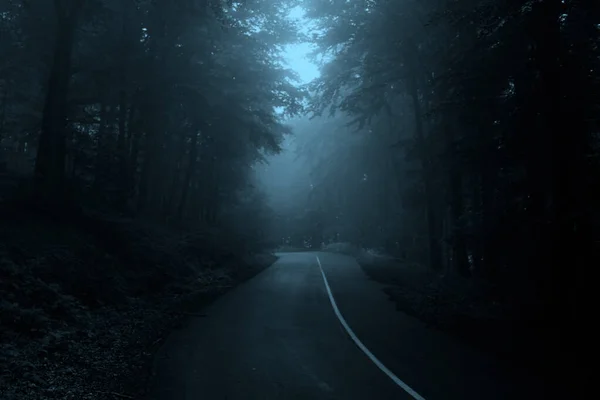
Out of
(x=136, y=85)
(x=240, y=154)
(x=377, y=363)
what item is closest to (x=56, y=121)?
(x=136, y=85)

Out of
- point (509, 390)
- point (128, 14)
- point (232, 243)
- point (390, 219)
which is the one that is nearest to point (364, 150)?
point (390, 219)

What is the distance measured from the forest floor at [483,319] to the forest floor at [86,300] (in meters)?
6.97

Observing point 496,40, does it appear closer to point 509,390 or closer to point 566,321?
point 566,321

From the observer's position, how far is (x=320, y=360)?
11.4 metres

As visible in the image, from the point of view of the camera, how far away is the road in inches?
358

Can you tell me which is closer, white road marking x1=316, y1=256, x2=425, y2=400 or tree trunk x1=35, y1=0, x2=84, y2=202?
white road marking x1=316, y1=256, x2=425, y2=400

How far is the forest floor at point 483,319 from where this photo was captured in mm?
11898

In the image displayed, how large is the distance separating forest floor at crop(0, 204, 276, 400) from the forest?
6 centimetres

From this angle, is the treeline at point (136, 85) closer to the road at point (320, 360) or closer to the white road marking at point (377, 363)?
the road at point (320, 360)

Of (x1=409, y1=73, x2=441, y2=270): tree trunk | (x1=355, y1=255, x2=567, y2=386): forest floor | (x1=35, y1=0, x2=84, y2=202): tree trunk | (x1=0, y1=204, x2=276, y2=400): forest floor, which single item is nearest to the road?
(x1=355, y1=255, x2=567, y2=386): forest floor

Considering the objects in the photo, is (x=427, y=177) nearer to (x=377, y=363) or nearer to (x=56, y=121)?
(x=56, y=121)

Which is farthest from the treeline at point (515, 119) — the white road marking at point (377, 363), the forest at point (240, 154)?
the white road marking at point (377, 363)

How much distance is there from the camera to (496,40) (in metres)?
16.2

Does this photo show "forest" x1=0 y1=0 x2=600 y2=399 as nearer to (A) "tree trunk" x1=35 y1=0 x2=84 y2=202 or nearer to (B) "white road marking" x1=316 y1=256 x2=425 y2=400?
(A) "tree trunk" x1=35 y1=0 x2=84 y2=202
